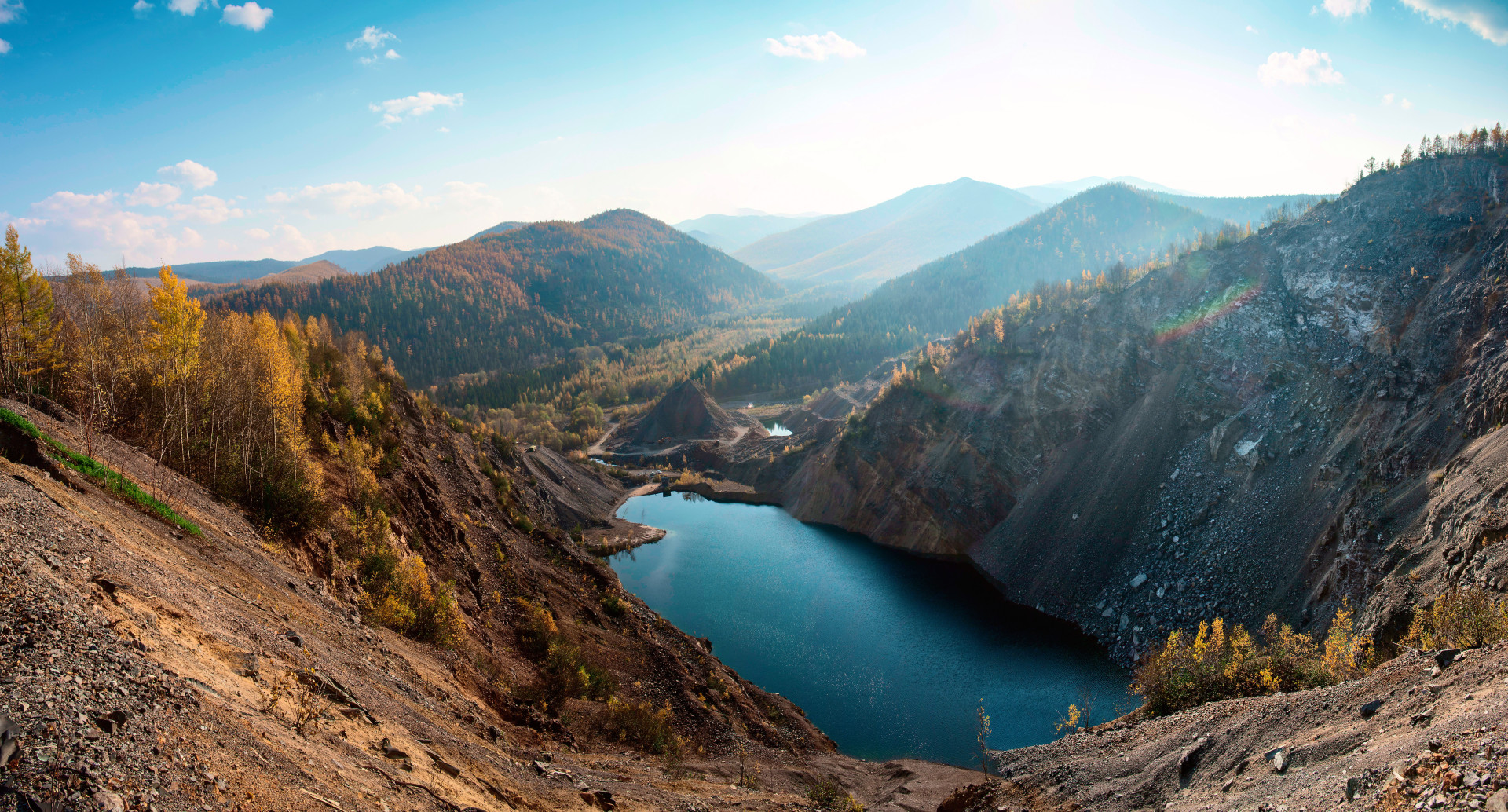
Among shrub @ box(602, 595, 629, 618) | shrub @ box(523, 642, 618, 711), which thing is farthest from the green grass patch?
shrub @ box(602, 595, 629, 618)

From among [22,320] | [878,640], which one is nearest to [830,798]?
[878,640]

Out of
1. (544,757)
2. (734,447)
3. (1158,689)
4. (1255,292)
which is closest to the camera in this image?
(544,757)

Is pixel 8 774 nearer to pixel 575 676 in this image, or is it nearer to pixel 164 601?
pixel 164 601

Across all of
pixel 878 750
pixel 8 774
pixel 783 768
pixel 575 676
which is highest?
pixel 8 774

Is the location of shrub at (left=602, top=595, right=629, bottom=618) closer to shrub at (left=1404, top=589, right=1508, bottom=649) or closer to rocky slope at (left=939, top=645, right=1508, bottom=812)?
rocky slope at (left=939, top=645, right=1508, bottom=812)

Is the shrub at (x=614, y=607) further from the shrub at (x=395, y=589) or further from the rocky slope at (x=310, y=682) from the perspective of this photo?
the shrub at (x=395, y=589)

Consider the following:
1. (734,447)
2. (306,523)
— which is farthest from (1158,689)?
(734,447)

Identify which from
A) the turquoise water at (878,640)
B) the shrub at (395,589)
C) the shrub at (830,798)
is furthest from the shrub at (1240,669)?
the shrub at (395,589)
